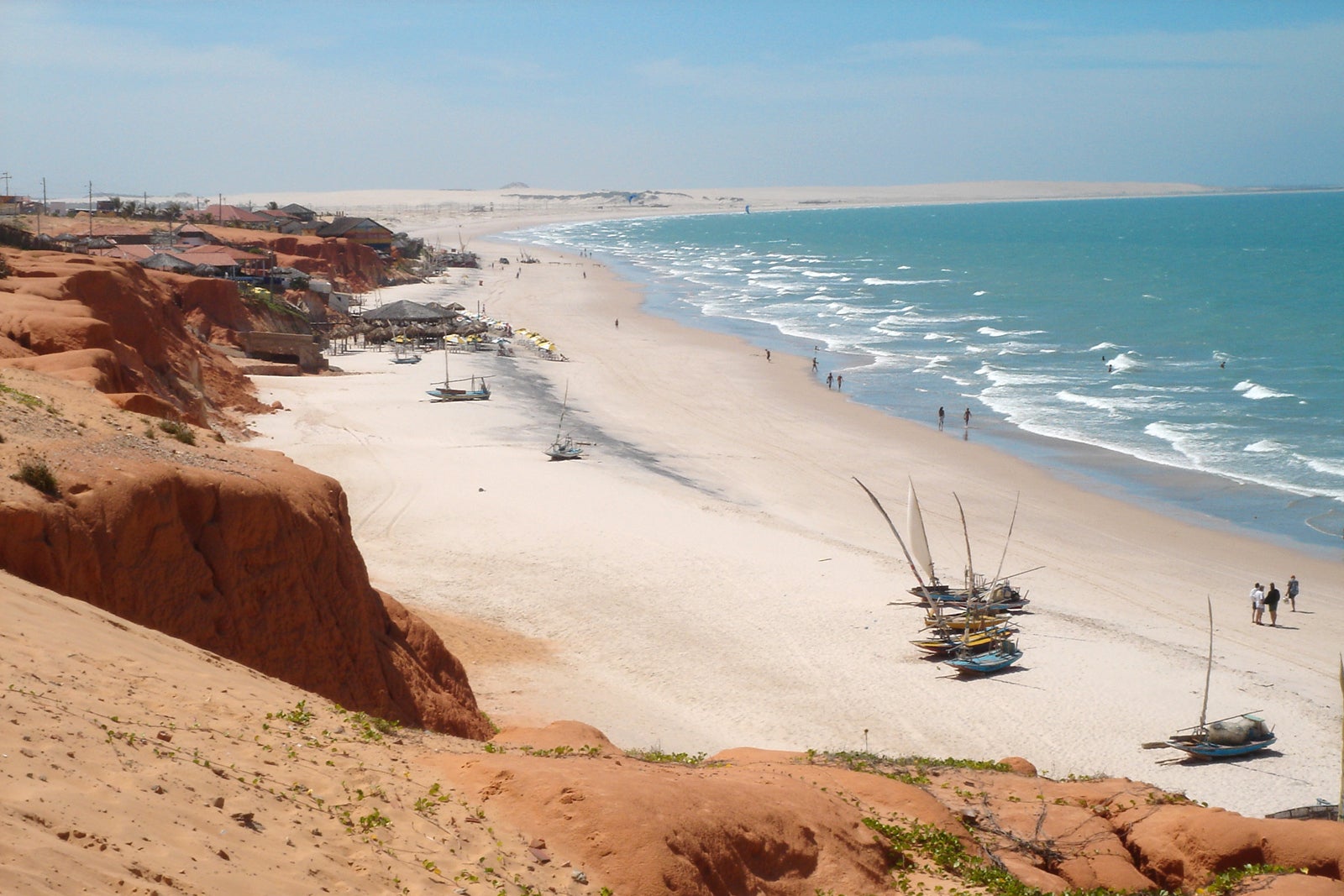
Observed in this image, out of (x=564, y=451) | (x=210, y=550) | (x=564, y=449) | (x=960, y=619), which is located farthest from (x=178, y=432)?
(x=564, y=449)

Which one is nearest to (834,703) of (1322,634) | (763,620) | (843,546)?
(763,620)

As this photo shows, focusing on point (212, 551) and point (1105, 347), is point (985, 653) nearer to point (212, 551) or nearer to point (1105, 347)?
point (212, 551)

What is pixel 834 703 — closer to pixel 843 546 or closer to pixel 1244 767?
pixel 1244 767

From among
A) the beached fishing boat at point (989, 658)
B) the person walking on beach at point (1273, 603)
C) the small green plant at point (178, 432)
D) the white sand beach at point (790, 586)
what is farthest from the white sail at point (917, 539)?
the small green plant at point (178, 432)

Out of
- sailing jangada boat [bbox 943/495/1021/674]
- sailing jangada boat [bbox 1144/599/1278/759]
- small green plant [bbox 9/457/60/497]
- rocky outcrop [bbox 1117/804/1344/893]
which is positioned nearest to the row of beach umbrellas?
sailing jangada boat [bbox 943/495/1021/674]

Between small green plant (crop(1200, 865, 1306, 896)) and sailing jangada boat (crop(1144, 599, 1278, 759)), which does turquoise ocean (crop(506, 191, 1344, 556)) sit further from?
small green plant (crop(1200, 865, 1306, 896))
